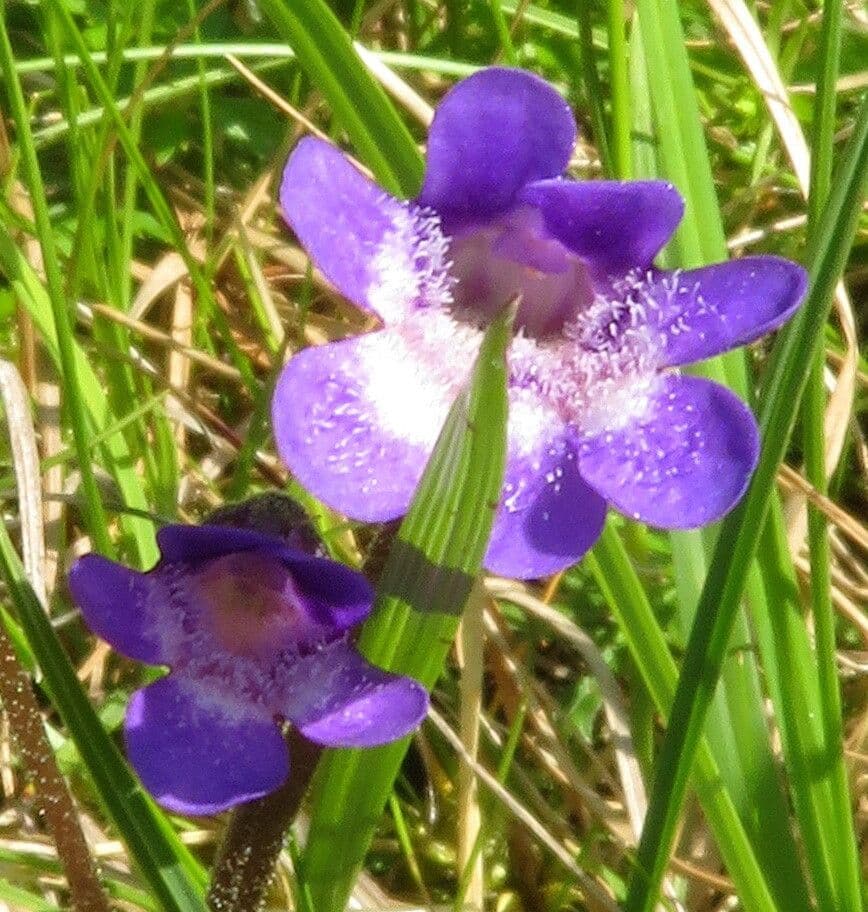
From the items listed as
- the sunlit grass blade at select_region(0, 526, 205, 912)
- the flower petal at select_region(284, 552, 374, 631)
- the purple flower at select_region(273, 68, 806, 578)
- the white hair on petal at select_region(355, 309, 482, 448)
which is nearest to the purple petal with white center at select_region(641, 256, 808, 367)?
the purple flower at select_region(273, 68, 806, 578)

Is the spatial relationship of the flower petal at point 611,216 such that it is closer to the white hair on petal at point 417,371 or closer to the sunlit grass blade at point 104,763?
the white hair on petal at point 417,371

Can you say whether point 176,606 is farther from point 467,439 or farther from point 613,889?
point 613,889

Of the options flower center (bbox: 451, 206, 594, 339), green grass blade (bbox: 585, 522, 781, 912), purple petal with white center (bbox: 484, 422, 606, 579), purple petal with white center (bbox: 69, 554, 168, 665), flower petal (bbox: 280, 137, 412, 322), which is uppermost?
flower petal (bbox: 280, 137, 412, 322)

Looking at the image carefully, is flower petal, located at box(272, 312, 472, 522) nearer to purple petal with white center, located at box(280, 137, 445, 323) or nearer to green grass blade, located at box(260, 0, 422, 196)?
purple petal with white center, located at box(280, 137, 445, 323)

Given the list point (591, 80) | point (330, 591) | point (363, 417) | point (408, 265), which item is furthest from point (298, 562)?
point (591, 80)

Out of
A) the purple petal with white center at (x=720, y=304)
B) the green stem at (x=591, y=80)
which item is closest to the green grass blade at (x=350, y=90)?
the green stem at (x=591, y=80)

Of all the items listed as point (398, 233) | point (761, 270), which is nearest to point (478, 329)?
point (398, 233)

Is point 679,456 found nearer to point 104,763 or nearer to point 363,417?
point 363,417
